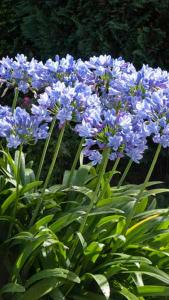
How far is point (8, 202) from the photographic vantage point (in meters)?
3.24

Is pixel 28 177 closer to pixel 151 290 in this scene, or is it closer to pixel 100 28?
pixel 151 290

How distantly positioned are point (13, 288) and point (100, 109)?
90 centimetres

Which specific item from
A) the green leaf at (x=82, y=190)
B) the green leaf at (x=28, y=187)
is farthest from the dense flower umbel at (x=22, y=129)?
the green leaf at (x=82, y=190)

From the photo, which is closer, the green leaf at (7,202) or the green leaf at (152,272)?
the green leaf at (152,272)

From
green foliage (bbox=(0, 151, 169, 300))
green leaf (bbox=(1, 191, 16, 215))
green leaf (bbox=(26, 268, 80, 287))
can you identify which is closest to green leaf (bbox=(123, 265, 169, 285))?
green foliage (bbox=(0, 151, 169, 300))

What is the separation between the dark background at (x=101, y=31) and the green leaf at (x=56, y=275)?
224 centimetres

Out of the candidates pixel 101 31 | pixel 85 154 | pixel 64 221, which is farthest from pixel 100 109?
pixel 101 31

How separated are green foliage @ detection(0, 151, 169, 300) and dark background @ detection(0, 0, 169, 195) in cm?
177

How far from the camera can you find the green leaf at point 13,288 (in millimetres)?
2826

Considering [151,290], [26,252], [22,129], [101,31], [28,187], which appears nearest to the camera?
[22,129]

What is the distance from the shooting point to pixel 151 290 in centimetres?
305

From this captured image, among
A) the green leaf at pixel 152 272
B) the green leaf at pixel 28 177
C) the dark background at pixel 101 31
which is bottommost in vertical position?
the green leaf at pixel 152 272

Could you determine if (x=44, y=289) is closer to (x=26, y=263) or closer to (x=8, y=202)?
(x=26, y=263)

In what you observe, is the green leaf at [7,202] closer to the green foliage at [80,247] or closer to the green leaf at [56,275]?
the green foliage at [80,247]
